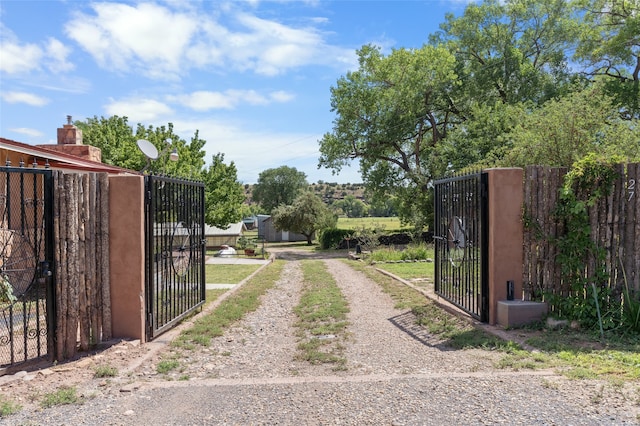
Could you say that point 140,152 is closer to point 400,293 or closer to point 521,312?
point 400,293

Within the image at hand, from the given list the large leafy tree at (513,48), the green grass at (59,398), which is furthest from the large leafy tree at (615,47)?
the green grass at (59,398)

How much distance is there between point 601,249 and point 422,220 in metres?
21.6

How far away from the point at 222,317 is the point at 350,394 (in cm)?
401

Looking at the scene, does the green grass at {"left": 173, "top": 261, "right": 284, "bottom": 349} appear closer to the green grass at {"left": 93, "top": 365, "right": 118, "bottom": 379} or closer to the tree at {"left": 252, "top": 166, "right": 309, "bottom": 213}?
the green grass at {"left": 93, "top": 365, "right": 118, "bottom": 379}

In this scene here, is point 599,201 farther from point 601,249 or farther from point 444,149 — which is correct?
point 444,149

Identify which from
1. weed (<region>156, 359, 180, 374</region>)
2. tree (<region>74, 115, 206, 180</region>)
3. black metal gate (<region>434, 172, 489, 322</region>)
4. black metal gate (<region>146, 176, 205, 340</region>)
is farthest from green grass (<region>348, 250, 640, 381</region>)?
tree (<region>74, 115, 206, 180</region>)

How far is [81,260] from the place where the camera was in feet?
17.4

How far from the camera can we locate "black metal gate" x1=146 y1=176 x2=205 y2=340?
5.94m

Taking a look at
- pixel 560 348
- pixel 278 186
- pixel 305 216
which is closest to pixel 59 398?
pixel 560 348

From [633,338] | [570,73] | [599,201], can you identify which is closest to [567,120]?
[599,201]

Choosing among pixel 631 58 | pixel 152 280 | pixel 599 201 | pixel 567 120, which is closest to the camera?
pixel 152 280

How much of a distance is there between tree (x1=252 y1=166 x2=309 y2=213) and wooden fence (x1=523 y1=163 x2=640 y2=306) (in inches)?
2837

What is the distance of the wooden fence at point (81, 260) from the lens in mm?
5098

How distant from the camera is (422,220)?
2766cm
